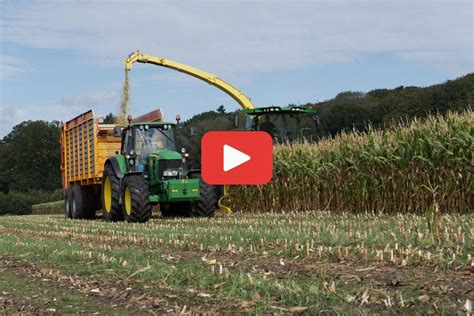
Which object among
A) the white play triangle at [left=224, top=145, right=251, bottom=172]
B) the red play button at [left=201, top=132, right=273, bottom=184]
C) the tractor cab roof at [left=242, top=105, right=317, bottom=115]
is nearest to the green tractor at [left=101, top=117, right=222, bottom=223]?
the red play button at [left=201, top=132, right=273, bottom=184]

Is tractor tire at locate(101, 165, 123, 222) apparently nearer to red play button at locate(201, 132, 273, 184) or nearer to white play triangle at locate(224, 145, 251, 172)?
red play button at locate(201, 132, 273, 184)

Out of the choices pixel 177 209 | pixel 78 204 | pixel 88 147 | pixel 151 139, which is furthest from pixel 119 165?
pixel 78 204

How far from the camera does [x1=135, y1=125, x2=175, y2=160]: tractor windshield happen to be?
15523mm

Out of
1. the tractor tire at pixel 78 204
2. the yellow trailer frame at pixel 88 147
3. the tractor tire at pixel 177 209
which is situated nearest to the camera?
the tractor tire at pixel 177 209

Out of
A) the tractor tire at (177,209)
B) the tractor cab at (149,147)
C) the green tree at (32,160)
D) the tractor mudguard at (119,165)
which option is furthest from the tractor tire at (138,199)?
the green tree at (32,160)

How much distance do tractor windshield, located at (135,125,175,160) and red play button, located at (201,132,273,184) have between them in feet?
4.32

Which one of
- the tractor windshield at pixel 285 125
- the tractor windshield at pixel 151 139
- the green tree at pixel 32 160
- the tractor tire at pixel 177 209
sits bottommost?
the tractor tire at pixel 177 209

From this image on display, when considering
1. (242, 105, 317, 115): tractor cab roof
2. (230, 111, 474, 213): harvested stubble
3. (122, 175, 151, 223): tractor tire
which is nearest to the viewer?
(230, 111, 474, 213): harvested stubble

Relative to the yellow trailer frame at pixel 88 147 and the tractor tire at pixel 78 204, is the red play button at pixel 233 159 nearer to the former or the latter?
the yellow trailer frame at pixel 88 147

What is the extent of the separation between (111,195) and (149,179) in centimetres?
97

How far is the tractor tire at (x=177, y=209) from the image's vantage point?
53.7 ft

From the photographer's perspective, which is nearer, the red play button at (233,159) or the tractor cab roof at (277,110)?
the red play button at (233,159)

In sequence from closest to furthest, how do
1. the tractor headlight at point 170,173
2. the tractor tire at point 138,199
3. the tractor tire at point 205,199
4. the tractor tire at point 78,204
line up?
1. the tractor tire at point 138,199
2. the tractor headlight at point 170,173
3. the tractor tire at point 205,199
4. the tractor tire at point 78,204

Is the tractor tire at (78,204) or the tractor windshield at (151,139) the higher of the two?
the tractor windshield at (151,139)
